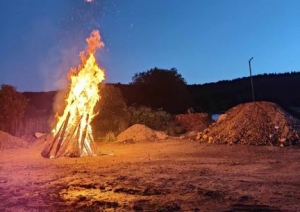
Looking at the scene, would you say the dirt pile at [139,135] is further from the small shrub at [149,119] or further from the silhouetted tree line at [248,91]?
the silhouetted tree line at [248,91]

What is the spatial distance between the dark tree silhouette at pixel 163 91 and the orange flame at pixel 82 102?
29434 millimetres

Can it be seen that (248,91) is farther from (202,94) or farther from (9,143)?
(9,143)

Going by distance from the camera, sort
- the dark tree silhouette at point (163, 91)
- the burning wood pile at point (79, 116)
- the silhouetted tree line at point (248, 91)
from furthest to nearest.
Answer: the silhouetted tree line at point (248, 91) < the dark tree silhouette at point (163, 91) < the burning wood pile at point (79, 116)

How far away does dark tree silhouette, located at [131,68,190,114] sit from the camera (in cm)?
4600

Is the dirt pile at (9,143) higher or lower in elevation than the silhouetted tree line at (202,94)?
lower

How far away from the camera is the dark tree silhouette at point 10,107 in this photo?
2481 cm

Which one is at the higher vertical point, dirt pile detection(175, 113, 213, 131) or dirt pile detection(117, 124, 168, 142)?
dirt pile detection(175, 113, 213, 131)

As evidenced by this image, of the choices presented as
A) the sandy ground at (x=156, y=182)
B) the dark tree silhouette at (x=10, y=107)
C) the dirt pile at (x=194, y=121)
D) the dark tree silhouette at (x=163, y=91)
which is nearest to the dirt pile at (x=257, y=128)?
the sandy ground at (x=156, y=182)

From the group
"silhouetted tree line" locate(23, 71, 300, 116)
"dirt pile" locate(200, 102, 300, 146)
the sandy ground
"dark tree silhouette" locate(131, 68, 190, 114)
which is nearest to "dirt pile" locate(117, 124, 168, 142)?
"dirt pile" locate(200, 102, 300, 146)

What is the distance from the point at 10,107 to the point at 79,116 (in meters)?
11.6

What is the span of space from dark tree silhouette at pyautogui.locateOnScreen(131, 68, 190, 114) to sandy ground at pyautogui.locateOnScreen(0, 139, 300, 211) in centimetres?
3020

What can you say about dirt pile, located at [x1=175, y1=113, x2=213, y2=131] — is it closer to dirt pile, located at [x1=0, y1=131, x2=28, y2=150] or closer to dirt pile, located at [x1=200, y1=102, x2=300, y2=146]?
dirt pile, located at [x1=200, y1=102, x2=300, y2=146]

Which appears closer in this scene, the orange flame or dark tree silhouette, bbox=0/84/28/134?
the orange flame

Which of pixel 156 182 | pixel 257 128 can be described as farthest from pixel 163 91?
pixel 156 182
